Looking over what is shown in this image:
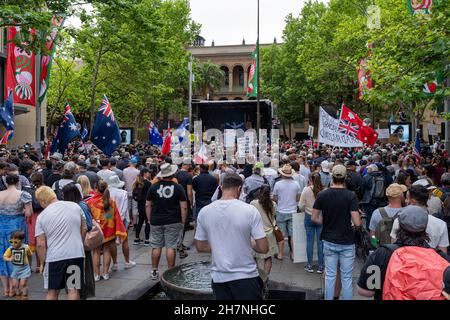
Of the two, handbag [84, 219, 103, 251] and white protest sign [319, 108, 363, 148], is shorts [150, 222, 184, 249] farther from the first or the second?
white protest sign [319, 108, 363, 148]

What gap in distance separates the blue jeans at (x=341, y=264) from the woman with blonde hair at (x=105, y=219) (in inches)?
128

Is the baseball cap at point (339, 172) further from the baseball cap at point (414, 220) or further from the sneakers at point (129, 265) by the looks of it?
the sneakers at point (129, 265)

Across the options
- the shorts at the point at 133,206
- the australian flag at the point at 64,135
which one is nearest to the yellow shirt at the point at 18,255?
the shorts at the point at 133,206

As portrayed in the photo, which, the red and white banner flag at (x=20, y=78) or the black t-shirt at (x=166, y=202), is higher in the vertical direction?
the red and white banner flag at (x=20, y=78)

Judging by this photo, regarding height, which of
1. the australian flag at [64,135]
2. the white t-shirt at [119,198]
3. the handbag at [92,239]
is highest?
the australian flag at [64,135]

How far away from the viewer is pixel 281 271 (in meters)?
7.95

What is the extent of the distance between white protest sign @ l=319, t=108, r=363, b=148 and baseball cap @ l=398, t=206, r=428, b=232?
11.3 meters

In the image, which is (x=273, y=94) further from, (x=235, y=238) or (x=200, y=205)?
(x=235, y=238)

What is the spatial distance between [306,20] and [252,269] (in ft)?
140

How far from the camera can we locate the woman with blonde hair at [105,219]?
707 centimetres

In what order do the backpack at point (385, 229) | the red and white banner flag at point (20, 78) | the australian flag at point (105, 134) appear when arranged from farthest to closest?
the red and white banner flag at point (20, 78) < the australian flag at point (105, 134) < the backpack at point (385, 229)

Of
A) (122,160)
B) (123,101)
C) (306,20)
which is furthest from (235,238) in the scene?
(306,20)

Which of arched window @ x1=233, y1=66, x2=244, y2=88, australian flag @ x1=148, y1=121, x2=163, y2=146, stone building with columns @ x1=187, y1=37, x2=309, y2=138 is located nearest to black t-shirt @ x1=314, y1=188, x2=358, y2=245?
australian flag @ x1=148, y1=121, x2=163, y2=146

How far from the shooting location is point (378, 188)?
9.21 m
